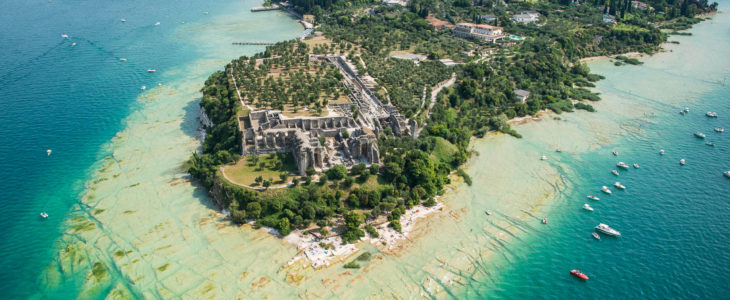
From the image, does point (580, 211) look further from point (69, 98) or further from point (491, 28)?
point (69, 98)

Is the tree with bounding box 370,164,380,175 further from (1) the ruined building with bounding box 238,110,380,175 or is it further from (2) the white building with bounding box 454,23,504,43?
(2) the white building with bounding box 454,23,504,43

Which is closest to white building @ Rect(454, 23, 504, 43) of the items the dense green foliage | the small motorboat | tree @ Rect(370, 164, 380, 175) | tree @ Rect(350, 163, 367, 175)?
the dense green foliage

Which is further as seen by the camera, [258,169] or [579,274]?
[258,169]

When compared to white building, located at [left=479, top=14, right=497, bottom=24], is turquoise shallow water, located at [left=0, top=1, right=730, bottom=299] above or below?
below

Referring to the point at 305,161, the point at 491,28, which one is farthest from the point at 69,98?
the point at 491,28

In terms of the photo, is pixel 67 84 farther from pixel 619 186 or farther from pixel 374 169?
pixel 619 186

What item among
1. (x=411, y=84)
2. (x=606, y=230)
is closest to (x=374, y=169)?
(x=606, y=230)
